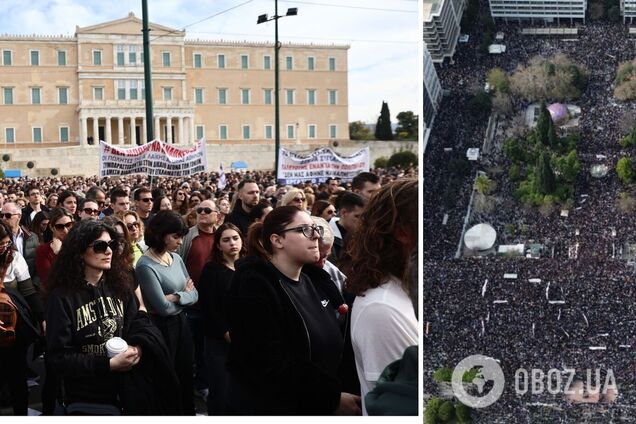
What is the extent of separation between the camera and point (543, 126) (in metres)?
5.61

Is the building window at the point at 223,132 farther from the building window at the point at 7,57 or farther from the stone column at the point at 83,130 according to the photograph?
the building window at the point at 7,57

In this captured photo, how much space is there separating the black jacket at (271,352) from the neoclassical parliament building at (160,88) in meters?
34.9

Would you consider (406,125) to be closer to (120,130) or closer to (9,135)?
(120,130)

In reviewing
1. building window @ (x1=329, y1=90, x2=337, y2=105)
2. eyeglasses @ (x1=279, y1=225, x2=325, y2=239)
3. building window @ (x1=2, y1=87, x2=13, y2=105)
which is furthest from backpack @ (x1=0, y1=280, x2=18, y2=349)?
building window @ (x1=329, y1=90, x2=337, y2=105)

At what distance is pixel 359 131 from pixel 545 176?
34.1 m

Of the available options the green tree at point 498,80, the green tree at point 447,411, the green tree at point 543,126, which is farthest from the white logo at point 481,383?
the green tree at point 498,80

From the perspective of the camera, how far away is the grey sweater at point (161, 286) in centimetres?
388

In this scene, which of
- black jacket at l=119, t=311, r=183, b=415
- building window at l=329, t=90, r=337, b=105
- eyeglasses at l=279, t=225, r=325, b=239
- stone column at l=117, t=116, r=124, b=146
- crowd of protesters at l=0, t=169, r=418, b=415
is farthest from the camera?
building window at l=329, t=90, r=337, b=105

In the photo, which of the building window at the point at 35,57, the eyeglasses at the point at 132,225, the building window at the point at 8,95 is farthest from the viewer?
the building window at the point at 8,95

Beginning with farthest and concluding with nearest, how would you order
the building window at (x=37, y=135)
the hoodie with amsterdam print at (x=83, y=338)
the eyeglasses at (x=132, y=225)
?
the building window at (x=37, y=135) → the eyeglasses at (x=132, y=225) → the hoodie with amsterdam print at (x=83, y=338)

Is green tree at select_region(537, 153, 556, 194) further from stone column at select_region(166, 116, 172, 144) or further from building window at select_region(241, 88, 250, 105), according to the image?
building window at select_region(241, 88, 250, 105)

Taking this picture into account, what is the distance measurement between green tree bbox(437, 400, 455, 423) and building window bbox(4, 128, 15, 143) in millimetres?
33378

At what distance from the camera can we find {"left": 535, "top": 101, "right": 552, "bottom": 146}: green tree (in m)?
5.58

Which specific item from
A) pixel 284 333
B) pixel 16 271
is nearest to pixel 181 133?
pixel 16 271
